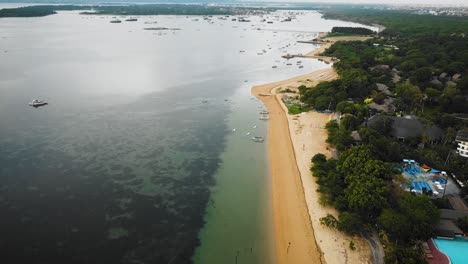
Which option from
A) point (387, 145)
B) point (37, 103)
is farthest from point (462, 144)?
point (37, 103)

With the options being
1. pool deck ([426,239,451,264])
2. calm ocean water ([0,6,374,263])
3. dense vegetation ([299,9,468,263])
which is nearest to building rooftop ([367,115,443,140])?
dense vegetation ([299,9,468,263])

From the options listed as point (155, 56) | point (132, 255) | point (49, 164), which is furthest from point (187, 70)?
point (132, 255)

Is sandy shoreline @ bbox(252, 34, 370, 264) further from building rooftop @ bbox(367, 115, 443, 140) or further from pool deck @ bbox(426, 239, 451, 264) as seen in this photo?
building rooftop @ bbox(367, 115, 443, 140)

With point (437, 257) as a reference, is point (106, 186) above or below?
below

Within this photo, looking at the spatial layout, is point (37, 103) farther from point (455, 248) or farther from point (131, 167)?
point (455, 248)

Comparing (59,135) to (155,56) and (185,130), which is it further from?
(155,56)
